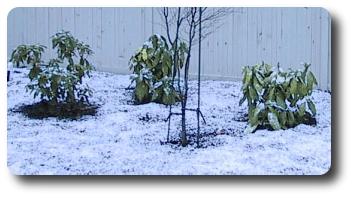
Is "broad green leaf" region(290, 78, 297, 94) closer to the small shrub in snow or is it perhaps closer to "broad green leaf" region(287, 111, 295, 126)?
"broad green leaf" region(287, 111, 295, 126)

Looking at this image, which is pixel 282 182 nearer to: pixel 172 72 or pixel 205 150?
pixel 205 150

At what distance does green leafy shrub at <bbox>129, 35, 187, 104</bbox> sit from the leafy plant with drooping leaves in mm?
131

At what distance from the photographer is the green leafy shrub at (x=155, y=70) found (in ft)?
5.94

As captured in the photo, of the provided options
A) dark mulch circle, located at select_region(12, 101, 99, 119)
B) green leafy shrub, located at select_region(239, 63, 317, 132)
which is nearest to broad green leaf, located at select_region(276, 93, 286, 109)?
green leafy shrub, located at select_region(239, 63, 317, 132)

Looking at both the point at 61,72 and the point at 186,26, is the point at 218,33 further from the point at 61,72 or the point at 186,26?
the point at 61,72

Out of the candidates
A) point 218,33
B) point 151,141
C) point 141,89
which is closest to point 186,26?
point 218,33

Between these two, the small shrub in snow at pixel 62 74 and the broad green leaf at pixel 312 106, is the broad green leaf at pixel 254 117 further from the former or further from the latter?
the small shrub in snow at pixel 62 74

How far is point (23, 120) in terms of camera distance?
5.94ft

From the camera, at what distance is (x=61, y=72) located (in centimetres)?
187

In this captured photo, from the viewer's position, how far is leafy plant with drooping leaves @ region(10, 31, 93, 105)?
1826mm

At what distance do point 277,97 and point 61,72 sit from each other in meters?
0.59

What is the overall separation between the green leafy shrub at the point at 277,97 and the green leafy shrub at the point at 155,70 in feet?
0.62

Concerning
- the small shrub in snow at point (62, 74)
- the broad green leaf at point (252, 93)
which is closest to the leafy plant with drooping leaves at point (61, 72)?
the small shrub in snow at point (62, 74)
